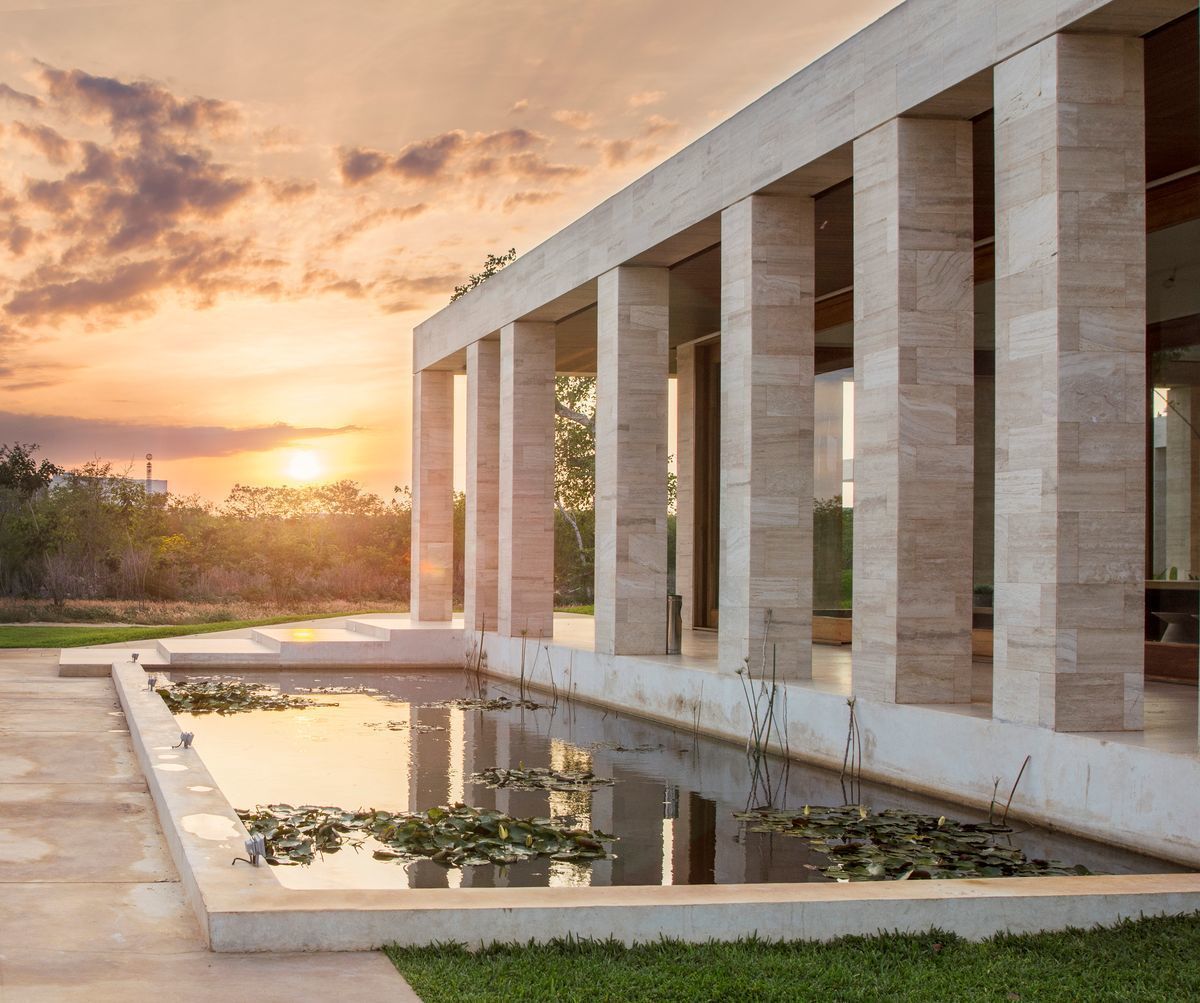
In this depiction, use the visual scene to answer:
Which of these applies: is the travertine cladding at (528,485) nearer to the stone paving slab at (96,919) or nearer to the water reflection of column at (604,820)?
the water reflection of column at (604,820)

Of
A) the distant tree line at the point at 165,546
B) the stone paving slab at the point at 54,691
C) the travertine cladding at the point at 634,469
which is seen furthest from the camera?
the distant tree line at the point at 165,546

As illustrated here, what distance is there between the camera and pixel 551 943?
4848mm

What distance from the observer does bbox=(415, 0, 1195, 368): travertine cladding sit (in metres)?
8.38

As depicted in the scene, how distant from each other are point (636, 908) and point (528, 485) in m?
12.7

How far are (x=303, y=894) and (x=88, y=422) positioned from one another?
3225 centimetres

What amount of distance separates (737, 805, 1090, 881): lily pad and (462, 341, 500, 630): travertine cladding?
11231 mm

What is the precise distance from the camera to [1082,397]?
7.95 metres

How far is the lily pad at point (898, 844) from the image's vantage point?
6.45 meters

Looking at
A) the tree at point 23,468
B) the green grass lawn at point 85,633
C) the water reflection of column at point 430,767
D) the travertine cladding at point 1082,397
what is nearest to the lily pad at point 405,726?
the water reflection of column at point 430,767

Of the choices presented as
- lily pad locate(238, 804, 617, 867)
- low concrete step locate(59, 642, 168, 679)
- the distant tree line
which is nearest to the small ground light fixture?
lily pad locate(238, 804, 617, 867)

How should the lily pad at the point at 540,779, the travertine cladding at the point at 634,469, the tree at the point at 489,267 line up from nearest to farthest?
the lily pad at the point at 540,779, the travertine cladding at the point at 634,469, the tree at the point at 489,267

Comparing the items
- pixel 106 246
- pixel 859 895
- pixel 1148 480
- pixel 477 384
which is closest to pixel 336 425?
pixel 106 246

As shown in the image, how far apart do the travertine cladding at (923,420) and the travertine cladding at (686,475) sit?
11.1 meters

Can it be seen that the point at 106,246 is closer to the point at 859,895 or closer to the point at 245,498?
the point at 245,498
